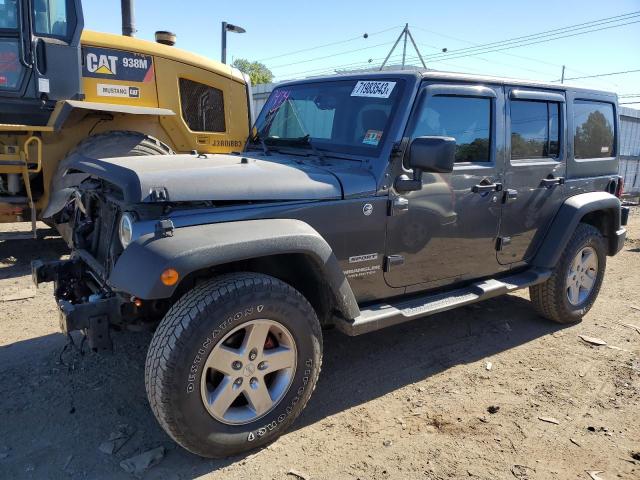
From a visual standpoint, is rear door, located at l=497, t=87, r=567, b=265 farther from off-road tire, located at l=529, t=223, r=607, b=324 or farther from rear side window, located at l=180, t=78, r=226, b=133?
rear side window, located at l=180, t=78, r=226, b=133

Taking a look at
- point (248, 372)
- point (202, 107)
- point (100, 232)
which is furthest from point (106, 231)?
point (202, 107)

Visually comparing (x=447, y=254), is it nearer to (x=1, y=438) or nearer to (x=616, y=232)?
(x=616, y=232)

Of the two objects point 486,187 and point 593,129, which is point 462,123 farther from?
point 593,129

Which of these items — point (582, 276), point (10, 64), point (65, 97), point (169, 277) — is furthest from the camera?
point (65, 97)

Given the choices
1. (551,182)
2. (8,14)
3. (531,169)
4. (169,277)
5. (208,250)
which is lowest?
(169,277)

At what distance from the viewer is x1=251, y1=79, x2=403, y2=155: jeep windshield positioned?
11.1 ft

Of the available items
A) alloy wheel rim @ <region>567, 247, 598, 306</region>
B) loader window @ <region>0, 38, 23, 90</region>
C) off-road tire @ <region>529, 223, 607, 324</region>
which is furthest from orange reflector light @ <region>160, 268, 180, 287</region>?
loader window @ <region>0, 38, 23, 90</region>

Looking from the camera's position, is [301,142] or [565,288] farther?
[565,288]

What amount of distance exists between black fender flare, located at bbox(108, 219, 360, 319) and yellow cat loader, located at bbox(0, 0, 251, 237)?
318 centimetres

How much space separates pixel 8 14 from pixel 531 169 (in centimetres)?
565

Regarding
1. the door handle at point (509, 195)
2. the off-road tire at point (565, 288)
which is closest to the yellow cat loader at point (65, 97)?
the door handle at point (509, 195)

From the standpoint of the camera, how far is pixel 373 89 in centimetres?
348

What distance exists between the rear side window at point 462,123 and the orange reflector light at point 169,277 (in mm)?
1789

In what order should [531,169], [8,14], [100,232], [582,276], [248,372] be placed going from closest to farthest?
[248,372], [100,232], [531,169], [582,276], [8,14]
